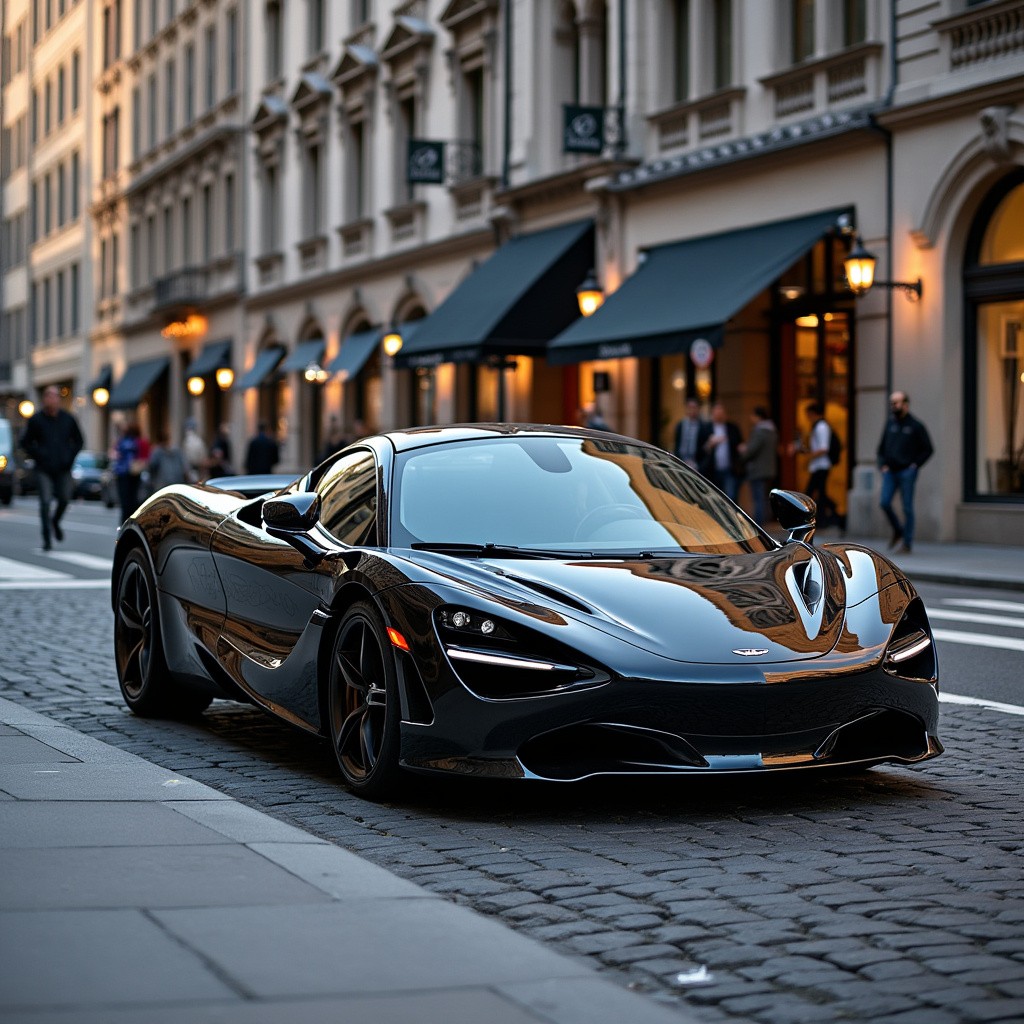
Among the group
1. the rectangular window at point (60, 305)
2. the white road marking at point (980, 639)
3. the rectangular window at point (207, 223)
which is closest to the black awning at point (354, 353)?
the rectangular window at point (207, 223)

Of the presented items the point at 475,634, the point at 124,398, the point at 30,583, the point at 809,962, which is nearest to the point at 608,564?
the point at 475,634

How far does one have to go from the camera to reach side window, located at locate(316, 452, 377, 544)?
6895 millimetres

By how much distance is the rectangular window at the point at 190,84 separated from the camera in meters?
50.2

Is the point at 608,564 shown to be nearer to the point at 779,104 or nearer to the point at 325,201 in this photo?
the point at 779,104

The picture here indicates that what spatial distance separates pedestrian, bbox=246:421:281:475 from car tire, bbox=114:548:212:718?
820 inches

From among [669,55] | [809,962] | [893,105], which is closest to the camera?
[809,962]

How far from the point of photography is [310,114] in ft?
132

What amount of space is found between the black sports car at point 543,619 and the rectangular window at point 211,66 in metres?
42.0

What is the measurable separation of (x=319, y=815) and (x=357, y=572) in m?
0.86

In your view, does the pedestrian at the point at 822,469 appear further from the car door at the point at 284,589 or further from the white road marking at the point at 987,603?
the car door at the point at 284,589

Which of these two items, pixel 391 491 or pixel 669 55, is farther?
pixel 669 55

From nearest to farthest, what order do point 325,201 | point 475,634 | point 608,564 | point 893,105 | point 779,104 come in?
point 475,634 → point 608,564 → point 893,105 → point 779,104 → point 325,201

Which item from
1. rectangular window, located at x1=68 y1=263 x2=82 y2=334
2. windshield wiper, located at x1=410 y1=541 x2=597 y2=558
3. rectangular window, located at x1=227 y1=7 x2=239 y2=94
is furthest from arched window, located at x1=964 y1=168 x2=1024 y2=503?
rectangular window, located at x1=68 y1=263 x2=82 y2=334

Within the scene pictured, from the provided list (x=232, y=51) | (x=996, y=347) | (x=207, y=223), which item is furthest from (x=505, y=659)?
(x=207, y=223)
